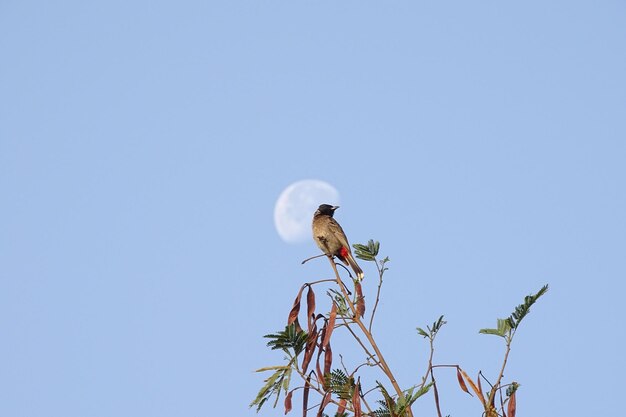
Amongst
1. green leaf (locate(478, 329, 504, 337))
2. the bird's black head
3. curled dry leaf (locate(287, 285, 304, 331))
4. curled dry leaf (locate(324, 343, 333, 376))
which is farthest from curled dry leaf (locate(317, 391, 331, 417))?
the bird's black head

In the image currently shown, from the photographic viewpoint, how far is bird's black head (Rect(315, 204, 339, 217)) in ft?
35.3

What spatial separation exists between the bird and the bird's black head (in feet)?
0.81

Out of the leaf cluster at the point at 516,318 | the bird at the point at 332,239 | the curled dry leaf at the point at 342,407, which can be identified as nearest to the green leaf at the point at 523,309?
the leaf cluster at the point at 516,318

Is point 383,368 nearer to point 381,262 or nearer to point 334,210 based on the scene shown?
point 381,262

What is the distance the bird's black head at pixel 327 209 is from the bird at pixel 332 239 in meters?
0.25

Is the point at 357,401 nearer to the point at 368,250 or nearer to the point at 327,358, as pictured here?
the point at 327,358

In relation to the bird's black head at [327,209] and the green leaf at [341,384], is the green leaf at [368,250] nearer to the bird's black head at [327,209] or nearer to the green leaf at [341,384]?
the green leaf at [341,384]

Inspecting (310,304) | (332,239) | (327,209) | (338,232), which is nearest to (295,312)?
(310,304)

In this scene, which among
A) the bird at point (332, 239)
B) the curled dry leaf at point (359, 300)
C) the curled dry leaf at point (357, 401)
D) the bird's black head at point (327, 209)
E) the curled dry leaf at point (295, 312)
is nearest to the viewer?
the curled dry leaf at point (357, 401)

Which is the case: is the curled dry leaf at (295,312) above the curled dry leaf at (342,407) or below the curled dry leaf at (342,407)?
above

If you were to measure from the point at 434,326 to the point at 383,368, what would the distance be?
0.64m

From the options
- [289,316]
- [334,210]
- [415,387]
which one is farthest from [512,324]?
[334,210]

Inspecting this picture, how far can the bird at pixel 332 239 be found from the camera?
960cm

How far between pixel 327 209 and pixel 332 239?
1.16m
